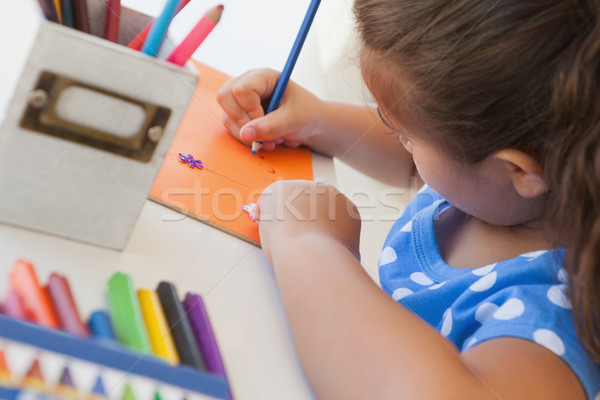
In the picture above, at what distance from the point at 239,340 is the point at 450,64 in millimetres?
229

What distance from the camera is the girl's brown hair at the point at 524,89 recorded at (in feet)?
1.17

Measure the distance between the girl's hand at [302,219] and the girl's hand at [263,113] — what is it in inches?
4.2

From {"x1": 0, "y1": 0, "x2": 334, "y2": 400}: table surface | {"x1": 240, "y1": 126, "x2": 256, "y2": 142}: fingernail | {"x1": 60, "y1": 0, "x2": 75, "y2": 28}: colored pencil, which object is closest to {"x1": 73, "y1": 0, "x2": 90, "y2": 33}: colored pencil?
{"x1": 60, "y1": 0, "x2": 75, "y2": 28}: colored pencil

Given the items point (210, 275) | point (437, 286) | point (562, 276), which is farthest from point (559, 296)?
point (210, 275)

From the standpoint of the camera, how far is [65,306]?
0.25 meters

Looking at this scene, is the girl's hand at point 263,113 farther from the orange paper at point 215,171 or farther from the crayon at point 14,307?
the crayon at point 14,307

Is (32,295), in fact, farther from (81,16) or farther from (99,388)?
(81,16)

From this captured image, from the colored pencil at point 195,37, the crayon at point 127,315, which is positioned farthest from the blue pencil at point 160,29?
the crayon at point 127,315

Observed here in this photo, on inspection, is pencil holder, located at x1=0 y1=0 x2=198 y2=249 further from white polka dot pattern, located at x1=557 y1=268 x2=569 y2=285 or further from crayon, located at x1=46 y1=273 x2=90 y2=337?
white polka dot pattern, located at x1=557 y1=268 x2=569 y2=285

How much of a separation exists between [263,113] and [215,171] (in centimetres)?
13

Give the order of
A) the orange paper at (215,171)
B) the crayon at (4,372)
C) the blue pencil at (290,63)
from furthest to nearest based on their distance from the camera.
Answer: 1. the blue pencil at (290,63)
2. the orange paper at (215,171)
3. the crayon at (4,372)

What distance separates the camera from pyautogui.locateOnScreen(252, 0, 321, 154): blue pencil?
1.79ft

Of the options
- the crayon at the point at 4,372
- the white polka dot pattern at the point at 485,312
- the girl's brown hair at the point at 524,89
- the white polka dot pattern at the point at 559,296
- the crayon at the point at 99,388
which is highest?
the girl's brown hair at the point at 524,89

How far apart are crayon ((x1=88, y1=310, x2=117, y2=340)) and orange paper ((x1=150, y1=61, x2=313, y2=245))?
17 centimetres
